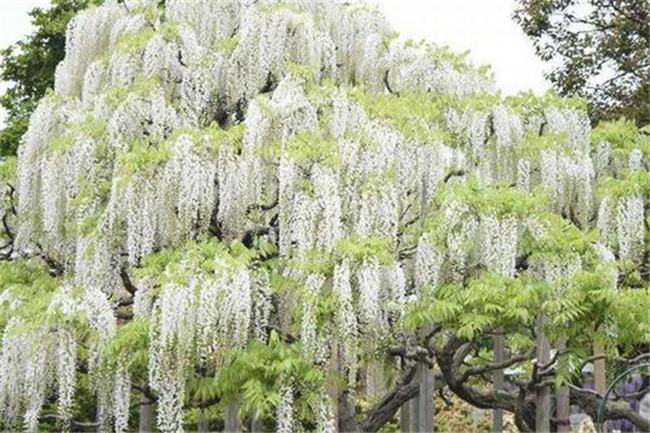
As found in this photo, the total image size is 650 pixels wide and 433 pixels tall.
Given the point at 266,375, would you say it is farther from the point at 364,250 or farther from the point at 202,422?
the point at 202,422

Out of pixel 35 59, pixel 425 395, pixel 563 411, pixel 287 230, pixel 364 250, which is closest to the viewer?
pixel 364 250

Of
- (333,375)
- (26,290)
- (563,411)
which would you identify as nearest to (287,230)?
(333,375)

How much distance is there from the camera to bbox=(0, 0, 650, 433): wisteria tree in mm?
7273

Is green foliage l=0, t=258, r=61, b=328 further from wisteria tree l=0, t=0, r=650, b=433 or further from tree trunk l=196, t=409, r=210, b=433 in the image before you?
tree trunk l=196, t=409, r=210, b=433

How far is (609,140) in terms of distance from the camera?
10844mm

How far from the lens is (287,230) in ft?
25.8

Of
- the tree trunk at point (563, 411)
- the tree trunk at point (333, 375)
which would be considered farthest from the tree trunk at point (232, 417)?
the tree trunk at point (563, 411)

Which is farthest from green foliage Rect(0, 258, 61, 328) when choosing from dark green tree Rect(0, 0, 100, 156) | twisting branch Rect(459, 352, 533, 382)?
dark green tree Rect(0, 0, 100, 156)

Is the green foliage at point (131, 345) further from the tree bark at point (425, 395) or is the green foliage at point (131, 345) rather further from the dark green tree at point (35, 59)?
the dark green tree at point (35, 59)

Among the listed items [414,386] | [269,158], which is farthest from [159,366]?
[414,386]

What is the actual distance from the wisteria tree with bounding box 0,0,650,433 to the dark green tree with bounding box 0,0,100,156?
874cm

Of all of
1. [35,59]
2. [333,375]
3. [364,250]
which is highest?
[35,59]

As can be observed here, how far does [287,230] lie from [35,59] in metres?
12.5

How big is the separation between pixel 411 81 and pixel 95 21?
3317mm
